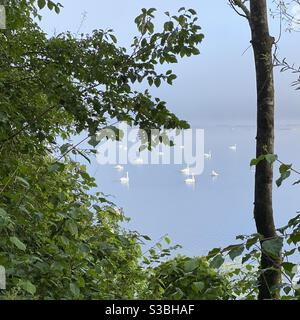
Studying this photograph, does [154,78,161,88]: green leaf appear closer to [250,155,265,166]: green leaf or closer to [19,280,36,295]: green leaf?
[250,155,265,166]: green leaf

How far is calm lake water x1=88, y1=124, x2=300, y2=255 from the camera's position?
7.64m

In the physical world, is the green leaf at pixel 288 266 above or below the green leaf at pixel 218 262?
below

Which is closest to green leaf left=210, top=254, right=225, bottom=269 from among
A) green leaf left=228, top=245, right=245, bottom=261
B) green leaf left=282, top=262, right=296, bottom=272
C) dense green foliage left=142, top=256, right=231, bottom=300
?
green leaf left=228, top=245, right=245, bottom=261

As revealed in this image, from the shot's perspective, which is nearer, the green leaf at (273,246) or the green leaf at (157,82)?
the green leaf at (273,246)

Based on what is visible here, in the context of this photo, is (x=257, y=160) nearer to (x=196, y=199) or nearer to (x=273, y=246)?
(x=273, y=246)

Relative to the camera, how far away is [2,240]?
1580mm

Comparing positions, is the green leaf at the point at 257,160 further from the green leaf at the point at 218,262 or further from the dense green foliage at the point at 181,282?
the dense green foliage at the point at 181,282

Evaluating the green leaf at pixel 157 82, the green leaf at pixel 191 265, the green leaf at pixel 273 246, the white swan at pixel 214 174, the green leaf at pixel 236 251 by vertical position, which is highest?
the green leaf at pixel 157 82

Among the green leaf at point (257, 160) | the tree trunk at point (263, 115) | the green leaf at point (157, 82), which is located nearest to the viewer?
the green leaf at point (257, 160)

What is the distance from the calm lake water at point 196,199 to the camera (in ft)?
25.1

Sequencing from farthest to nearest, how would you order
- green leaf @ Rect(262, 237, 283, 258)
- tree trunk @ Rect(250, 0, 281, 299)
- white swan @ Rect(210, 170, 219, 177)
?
white swan @ Rect(210, 170, 219, 177), tree trunk @ Rect(250, 0, 281, 299), green leaf @ Rect(262, 237, 283, 258)

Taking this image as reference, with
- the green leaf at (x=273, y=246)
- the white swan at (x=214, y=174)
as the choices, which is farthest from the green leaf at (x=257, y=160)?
the white swan at (x=214, y=174)

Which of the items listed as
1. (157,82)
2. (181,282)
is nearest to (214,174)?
(181,282)

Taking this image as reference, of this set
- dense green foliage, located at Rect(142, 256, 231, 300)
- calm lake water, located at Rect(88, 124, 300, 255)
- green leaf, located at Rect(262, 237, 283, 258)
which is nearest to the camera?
green leaf, located at Rect(262, 237, 283, 258)
